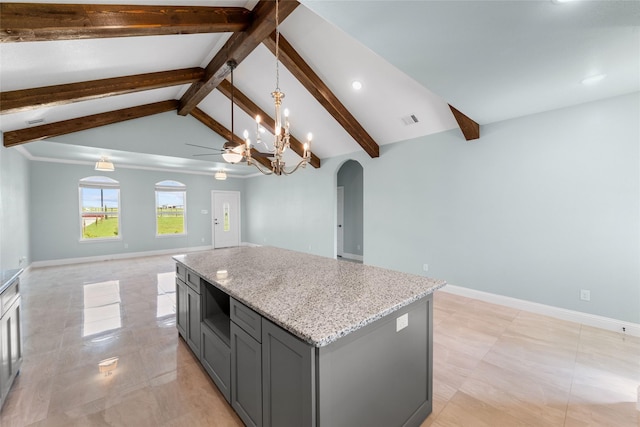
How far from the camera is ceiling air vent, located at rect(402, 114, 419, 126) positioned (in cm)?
414

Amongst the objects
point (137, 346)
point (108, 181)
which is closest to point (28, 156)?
point (108, 181)

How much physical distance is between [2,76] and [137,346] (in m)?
3.07

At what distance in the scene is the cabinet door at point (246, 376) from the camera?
4.62 ft

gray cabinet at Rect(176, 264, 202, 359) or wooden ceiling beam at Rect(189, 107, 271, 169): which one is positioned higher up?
wooden ceiling beam at Rect(189, 107, 271, 169)

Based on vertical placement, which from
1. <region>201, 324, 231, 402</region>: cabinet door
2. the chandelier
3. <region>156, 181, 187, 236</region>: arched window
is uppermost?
the chandelier

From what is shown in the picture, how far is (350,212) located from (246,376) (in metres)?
6.15

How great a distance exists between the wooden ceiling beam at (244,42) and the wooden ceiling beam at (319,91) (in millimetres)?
278

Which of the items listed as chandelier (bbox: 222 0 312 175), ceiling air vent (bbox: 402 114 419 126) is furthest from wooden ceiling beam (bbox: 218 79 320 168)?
ceiling air vent (bbox: 402 114 419 126)

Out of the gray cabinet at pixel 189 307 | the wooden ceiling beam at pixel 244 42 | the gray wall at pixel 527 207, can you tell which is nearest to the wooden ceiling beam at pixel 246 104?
the wooden ceiling beam at pixel 244 42

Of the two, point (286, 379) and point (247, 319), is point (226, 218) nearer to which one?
point (247, 319)

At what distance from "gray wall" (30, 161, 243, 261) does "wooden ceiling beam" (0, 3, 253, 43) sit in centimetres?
599

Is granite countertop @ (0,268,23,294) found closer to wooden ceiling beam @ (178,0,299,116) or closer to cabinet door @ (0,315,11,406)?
cabinet door @ (0,315,11,406)

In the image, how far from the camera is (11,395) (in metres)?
1.93

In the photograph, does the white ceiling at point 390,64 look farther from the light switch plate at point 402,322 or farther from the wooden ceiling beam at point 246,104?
the light switch plate at point 402,322
